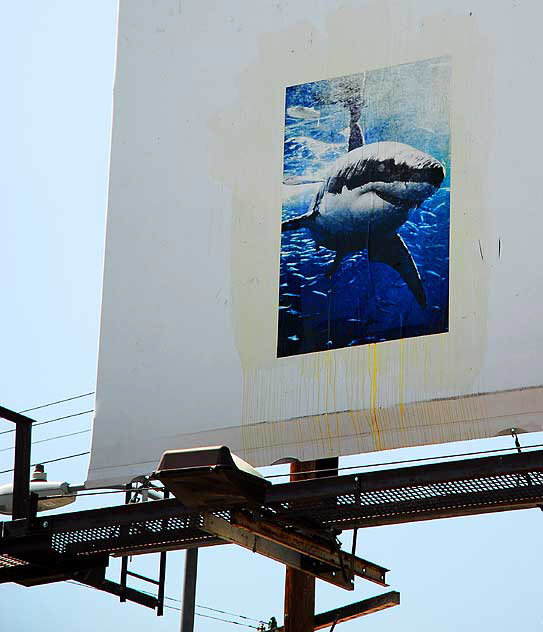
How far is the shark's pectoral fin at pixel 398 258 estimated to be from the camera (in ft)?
35.8

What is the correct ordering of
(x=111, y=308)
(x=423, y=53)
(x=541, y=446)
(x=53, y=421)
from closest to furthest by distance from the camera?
(x=541, y=446) < (x=423, y=53) < (x=111, y=308) < (x=53, y=421)

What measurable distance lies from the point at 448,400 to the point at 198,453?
2301 mm

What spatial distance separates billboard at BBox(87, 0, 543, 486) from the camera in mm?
10555

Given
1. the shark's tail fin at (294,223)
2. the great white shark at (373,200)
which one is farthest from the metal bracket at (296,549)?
the shark's tail fin at (294,223)

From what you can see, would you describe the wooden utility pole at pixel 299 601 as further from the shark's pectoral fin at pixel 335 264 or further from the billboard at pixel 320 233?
the shark's pectoral fin at pixel 335 264

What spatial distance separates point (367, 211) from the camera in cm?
1125

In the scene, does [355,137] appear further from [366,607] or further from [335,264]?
[366,607]

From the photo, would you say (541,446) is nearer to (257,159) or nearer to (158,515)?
(158,515)

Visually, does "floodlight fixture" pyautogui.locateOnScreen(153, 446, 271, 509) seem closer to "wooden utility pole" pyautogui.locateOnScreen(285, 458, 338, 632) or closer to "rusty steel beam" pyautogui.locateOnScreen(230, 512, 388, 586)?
"rusty steel beam" pyautogui.locateOnScreen(230, 512, 388, 586)

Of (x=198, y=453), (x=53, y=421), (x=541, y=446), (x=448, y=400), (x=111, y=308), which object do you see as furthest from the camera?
(x=53, y=421)

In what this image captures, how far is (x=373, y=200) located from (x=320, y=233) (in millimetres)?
476

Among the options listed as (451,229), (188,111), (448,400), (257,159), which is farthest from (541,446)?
(188,111)

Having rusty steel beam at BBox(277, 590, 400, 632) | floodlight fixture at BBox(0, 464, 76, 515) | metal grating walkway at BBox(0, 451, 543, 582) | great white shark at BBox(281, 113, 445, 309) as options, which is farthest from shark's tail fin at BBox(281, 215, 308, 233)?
rusty steel beam at BBox(277, 590, 400, 632)

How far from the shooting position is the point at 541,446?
9.62 metres
